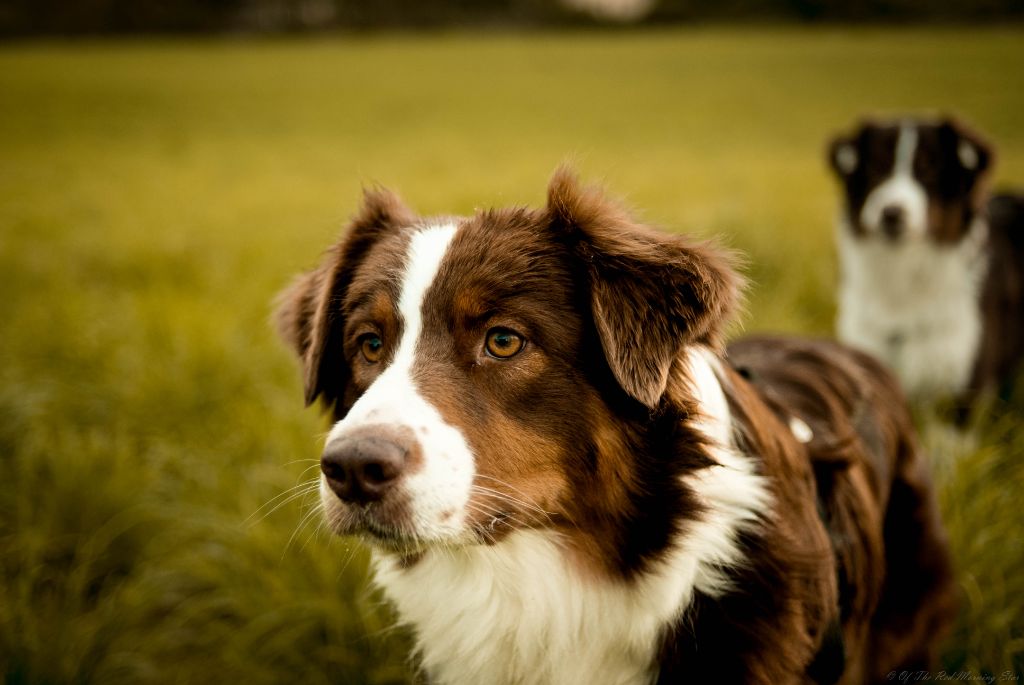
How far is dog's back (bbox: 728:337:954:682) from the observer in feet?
7.42

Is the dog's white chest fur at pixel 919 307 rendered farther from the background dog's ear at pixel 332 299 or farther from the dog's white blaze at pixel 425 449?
the dog's white blaze at pixel 425 449

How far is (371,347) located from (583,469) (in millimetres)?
708

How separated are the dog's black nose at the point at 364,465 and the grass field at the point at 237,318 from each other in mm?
984

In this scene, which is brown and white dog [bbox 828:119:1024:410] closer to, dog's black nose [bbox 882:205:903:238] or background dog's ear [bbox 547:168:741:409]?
dog's black nose [bbox 882:205:903:238]

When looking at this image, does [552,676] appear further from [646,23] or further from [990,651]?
[646,23]

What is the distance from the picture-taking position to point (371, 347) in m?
2.12

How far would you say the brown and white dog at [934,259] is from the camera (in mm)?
4555

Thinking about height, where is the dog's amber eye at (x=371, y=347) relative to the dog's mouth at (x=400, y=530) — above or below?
above

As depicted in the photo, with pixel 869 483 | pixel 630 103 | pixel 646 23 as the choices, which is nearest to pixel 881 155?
pixel 869 483

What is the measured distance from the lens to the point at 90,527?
337 cm

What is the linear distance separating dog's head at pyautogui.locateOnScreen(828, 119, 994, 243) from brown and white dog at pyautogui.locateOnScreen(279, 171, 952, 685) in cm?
319

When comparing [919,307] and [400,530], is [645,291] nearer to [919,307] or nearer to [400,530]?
[400,530]

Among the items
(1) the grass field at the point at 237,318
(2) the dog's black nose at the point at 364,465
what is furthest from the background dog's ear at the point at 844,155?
(2) the dog's black nose at the point at 364,465

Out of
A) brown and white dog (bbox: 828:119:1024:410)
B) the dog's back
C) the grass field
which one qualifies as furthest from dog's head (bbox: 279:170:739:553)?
brown and white dog (bbox: 828:119:1024:410)
